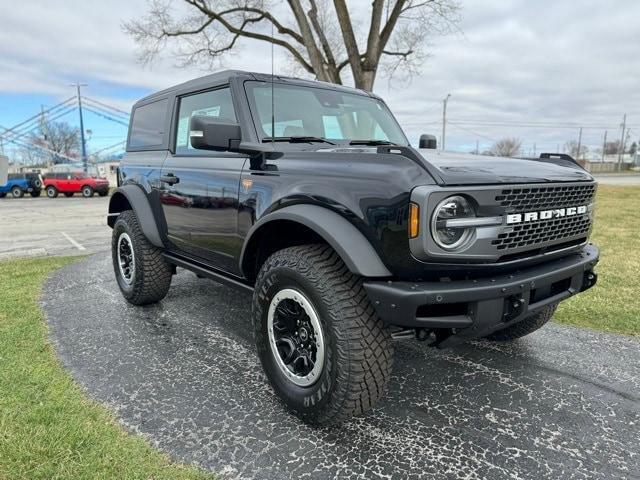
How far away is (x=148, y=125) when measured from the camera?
14.6 ft

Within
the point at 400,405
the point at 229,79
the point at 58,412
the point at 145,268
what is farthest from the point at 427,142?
the point at 58,412

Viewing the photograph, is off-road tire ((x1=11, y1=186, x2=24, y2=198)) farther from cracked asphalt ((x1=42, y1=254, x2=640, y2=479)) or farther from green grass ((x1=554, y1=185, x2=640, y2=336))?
green grass ((x1=554, y1=185, x2=640, y2=336))

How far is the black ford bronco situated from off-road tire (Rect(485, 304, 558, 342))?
14mm

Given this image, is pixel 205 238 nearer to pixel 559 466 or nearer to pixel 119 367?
pixel 119 367

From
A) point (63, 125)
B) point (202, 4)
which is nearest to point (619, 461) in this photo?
point (202, 4)

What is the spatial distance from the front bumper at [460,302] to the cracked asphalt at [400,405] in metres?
0.60

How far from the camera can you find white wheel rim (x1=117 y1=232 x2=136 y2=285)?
446 centimetres

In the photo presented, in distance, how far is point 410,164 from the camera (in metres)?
2.14

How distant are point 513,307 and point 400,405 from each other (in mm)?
940

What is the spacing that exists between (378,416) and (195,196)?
1.98m

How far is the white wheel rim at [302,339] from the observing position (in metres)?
2.36

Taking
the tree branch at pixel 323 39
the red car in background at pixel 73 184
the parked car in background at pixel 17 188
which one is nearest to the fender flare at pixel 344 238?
the tree branch at pixel 323 39

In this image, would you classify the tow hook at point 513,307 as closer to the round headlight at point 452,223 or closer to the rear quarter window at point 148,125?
the round headlight at point 452,223

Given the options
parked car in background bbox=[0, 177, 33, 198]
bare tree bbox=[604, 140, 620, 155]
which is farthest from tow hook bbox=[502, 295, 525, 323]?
bare tree bbox=[604, 140, 620, 155]
